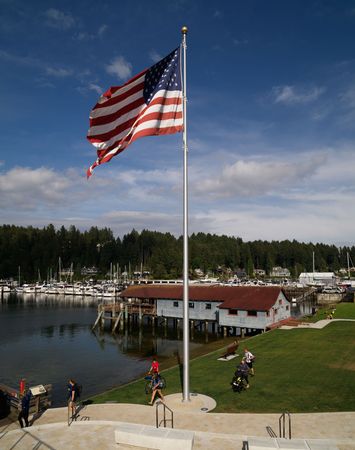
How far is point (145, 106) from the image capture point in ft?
58.9

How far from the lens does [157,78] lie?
1797 centimetres

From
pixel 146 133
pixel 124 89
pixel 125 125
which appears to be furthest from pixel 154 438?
pixel 124 89

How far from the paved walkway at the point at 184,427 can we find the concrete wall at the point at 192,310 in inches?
1434

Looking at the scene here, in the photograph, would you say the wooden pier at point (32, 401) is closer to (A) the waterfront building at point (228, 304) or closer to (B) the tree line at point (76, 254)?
(A) the waterfront building at point (228, 304)

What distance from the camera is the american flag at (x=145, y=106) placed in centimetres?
1781

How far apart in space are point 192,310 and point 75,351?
1865 cm

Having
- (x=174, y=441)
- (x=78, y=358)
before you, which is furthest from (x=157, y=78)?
(x=78, y=358)

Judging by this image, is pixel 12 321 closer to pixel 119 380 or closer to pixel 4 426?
pixel 119 380

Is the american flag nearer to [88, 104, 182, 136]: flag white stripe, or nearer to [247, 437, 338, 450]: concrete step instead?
[88, 104, 182, 136]: flag white stripe

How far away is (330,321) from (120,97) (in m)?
39.6

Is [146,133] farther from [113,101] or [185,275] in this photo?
[185,275]

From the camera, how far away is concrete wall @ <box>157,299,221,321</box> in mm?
55000

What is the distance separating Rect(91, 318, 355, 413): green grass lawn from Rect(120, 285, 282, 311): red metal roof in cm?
1398

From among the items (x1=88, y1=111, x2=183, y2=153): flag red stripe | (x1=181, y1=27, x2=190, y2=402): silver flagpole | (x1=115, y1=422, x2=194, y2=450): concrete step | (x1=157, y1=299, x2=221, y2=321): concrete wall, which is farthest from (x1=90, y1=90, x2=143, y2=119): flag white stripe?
(x1=157, y1=299, x2=221, y2=321): concrete wall
